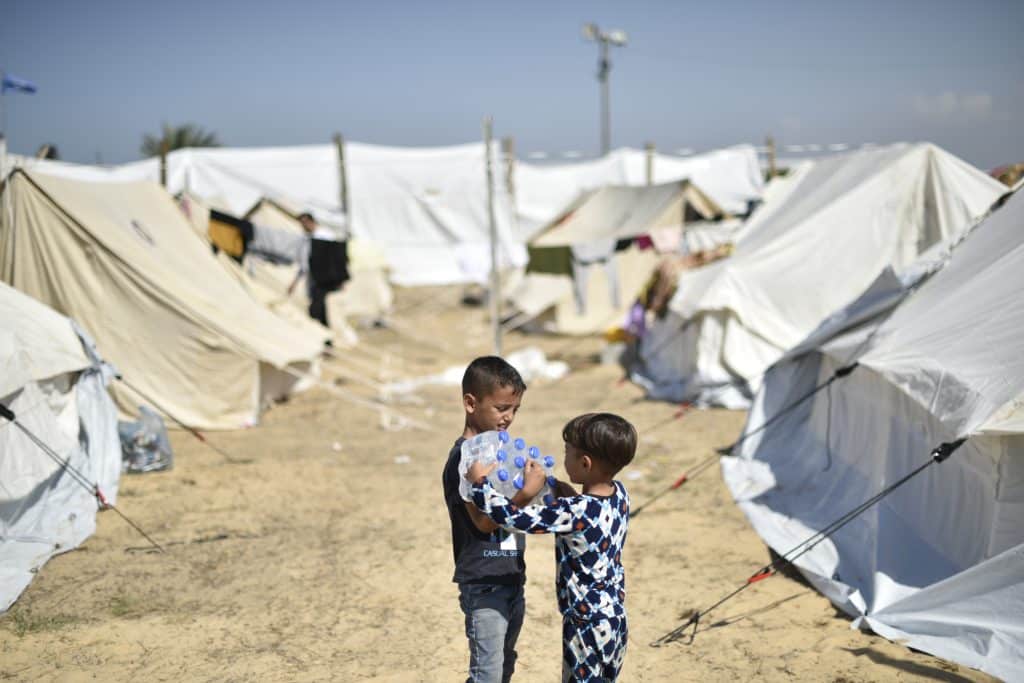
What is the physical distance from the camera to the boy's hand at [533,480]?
2.42 meters

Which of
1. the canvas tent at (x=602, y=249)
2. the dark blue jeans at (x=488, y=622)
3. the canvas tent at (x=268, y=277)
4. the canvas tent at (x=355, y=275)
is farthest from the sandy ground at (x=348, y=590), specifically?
the canvas tent at (x=355, y=275)

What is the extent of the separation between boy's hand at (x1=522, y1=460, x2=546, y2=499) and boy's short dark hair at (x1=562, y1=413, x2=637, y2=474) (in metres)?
0.16

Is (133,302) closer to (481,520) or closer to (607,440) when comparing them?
(481,520)

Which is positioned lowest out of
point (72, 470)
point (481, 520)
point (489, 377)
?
point (72, 470)

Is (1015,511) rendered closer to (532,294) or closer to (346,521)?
(346,521)

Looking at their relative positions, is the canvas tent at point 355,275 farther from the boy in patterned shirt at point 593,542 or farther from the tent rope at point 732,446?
the boy in patterned shirt at point 593,542

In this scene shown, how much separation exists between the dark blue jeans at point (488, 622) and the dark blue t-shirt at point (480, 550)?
40mm

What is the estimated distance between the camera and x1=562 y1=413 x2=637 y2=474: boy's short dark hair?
2574 mm

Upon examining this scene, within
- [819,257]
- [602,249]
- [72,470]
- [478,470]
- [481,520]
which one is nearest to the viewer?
[478,470]

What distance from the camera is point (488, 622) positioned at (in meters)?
2.65

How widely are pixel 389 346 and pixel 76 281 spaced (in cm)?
664

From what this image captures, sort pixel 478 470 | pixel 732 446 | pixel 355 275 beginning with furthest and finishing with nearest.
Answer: pixel 355 275
pixel 732 446
pixel 478 470

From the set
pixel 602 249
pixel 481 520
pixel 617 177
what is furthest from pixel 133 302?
pixel 617 177

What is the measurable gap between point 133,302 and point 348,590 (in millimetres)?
4898
